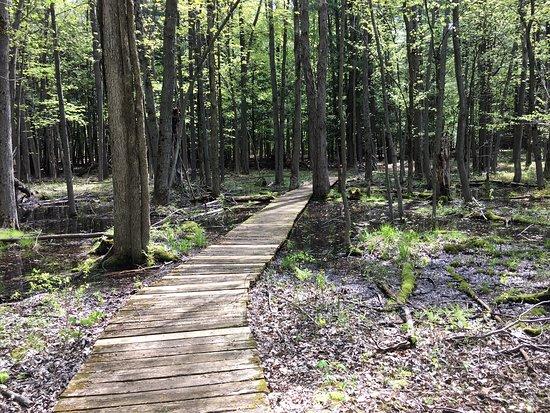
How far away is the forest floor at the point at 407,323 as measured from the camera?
386 cm

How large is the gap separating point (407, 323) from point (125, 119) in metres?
5.39

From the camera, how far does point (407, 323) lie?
17.2ft

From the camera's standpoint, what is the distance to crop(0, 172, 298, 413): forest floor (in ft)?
14.0

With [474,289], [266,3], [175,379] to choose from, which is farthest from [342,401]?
[266,3]

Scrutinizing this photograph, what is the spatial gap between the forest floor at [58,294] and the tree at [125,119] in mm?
1050

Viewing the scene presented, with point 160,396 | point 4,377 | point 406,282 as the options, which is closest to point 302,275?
point 406,282

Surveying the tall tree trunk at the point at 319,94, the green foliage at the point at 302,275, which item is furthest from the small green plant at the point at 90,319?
the tall tree trunk at the point at 319,94

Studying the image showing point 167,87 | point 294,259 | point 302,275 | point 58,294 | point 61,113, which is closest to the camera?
point 58,294

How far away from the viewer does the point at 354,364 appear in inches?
173

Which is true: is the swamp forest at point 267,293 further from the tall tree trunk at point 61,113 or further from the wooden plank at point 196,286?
the tall tree trunk at point 61,113

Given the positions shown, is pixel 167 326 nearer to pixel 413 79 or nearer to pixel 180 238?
pixel 180 238

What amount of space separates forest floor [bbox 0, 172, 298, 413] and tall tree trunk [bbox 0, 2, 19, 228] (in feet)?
3.45

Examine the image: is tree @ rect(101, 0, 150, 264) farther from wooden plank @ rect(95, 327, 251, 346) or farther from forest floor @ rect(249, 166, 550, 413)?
wooden plank @ rect(95, 327, 251, 346)

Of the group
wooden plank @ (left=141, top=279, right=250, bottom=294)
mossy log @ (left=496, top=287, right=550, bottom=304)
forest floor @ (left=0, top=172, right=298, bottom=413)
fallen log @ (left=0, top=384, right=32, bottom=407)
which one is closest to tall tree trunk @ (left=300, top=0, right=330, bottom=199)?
forest floor @ (left=0, top=172, right=298, bottom=413)
